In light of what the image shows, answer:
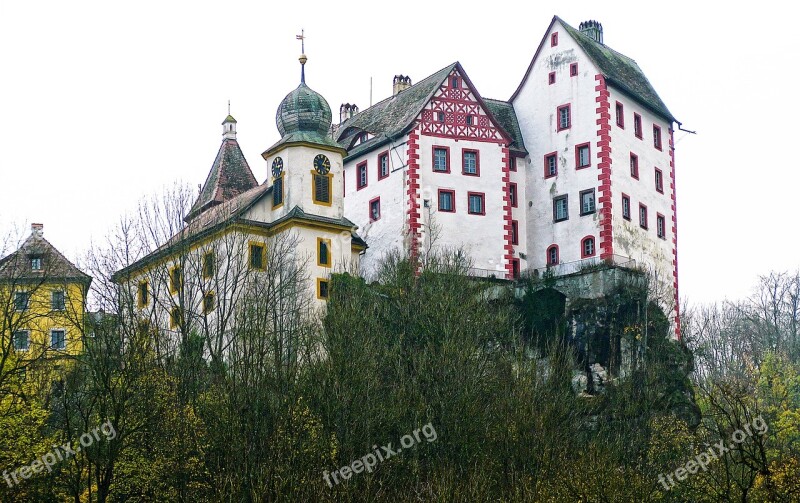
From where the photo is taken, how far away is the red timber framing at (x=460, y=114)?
229 feet

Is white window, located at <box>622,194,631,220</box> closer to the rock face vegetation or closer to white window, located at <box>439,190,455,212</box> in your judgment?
the rock face vegetation

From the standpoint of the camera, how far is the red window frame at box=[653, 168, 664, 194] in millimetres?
73000

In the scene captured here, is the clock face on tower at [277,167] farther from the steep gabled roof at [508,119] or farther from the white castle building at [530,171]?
the steep gabled roof at [508,119]

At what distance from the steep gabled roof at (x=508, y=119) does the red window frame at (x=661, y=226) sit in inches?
287

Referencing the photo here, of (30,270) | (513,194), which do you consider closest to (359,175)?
(513,194)

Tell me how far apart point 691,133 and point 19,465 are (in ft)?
A: 135

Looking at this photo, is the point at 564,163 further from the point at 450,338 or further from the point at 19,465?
the point at 19,465

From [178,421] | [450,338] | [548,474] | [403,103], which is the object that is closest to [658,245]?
[403,103]

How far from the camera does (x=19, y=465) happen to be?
47.0 metres

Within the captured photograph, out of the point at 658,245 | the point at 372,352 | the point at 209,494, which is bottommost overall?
the point at 209,494

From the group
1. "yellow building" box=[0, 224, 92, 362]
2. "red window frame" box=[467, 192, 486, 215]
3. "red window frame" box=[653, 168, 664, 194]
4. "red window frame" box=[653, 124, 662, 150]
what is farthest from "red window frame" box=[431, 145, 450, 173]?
"yellow building" box=[0, 224, 92, 362]

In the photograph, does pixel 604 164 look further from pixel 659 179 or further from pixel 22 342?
pixel 22 342

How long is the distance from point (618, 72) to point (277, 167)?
1791 cm

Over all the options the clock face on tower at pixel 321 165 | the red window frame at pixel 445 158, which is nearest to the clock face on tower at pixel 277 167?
the clock face on tower at pixel 321 165
